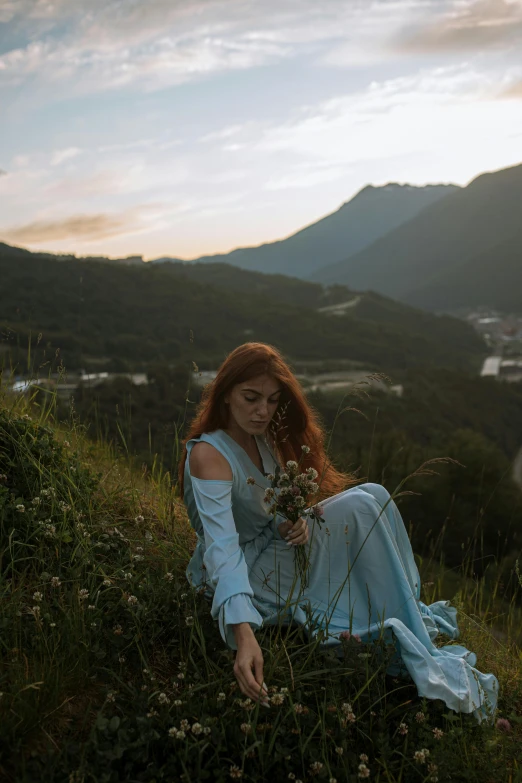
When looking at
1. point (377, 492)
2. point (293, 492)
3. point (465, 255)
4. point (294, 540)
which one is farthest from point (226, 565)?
point (465, 255)

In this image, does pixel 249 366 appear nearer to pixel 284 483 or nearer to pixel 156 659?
pixel 284 483

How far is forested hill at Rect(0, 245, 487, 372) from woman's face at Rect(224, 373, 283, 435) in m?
23.6

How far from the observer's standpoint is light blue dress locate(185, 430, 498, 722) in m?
2.38

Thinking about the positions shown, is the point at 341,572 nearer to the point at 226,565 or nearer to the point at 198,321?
the point at 226,565

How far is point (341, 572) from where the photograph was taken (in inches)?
106

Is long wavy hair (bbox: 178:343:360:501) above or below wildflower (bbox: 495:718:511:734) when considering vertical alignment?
above

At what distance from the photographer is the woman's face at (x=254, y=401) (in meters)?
2.62

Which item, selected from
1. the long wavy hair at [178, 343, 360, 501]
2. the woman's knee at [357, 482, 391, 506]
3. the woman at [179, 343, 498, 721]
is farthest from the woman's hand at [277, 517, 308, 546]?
the woman's knee at [357, 482, 391, 506]

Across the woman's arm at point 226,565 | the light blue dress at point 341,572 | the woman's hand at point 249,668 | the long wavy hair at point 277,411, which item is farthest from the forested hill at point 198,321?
the woman's hand at point 249,668

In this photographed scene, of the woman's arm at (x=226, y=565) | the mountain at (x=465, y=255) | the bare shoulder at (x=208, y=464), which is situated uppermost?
the mountain at (x=465, y=255)

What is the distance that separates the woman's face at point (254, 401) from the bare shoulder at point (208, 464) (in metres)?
0.20

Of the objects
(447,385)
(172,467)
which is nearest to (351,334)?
(447,385)

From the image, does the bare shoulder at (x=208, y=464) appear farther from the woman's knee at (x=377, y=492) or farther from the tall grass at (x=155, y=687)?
the woman's knee at (x=377, y=492)

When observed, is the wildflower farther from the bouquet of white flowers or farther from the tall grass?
the bouquet of white flowers
